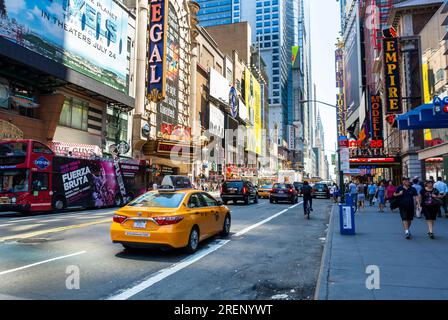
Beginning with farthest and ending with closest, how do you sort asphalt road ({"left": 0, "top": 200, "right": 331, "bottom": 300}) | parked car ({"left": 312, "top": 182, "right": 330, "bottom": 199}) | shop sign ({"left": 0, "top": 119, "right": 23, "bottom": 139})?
1. parked car ({"left": 312, "top": 182, "right": 330, "bottom": 199})
2. shop sign ({"left": 0, "top": 119, "right": 23, "bottom": 139})
3. asphalt road ({"left": 0, "top": 200, "right": 331, "bottom": 300})

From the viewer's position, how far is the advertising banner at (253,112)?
8900 centimetres

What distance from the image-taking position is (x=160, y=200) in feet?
27.6

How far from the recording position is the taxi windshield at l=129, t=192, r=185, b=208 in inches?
320

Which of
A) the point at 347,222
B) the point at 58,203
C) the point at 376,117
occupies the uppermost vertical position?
the point at 376,117

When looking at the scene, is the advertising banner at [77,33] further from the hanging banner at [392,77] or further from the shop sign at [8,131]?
the hanging banner at [392,77]

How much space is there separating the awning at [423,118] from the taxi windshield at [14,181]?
1887 centimetres

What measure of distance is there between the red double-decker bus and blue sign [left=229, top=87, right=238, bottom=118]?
50.0 m

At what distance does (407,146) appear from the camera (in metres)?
32.7

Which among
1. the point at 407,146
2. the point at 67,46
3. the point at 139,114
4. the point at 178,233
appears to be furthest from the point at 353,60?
the point at 178,233

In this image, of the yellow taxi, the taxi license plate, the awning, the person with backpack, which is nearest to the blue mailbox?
the person with backpack

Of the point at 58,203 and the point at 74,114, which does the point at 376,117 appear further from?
the point at 58,203

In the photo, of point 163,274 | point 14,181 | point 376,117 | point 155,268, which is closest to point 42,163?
point 14,181

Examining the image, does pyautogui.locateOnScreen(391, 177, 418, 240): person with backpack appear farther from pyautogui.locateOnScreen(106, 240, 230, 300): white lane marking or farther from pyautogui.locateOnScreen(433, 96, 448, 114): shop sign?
pyautogui.locateOnScreen(106, 240, 230, 300): white lane marking

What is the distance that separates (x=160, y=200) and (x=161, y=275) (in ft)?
7.90
